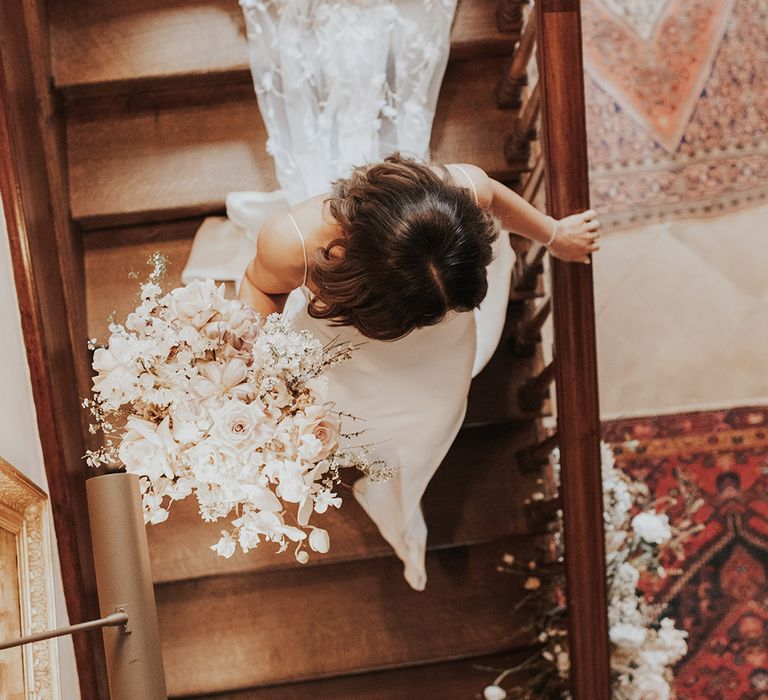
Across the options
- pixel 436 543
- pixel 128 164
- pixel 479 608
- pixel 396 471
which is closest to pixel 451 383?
pixel 396 471

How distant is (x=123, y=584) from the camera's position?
1340 millimetres

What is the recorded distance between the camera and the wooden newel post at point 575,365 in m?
2.18

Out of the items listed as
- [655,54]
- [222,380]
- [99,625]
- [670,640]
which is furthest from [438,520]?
[655,54]

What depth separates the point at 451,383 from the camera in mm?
2500

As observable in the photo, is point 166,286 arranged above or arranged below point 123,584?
above

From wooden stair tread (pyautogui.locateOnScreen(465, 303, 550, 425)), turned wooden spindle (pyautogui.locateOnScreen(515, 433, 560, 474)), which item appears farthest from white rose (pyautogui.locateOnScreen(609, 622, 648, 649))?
wooden stair tread (pyautogui.locateOnScreen(465, 303, 550, 425))

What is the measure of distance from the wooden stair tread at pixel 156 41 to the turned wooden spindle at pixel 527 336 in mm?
893

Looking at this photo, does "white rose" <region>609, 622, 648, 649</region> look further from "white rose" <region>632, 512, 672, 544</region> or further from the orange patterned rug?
the orange patterned rug

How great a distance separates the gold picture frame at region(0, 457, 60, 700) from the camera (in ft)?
5.84


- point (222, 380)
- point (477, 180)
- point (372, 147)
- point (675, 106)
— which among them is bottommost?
point (222, 380)

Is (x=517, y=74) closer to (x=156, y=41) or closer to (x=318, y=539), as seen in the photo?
(x=156, y=41)

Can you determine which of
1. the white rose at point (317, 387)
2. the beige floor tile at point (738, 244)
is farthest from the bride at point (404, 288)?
the beige floor tile at point (738, 244)

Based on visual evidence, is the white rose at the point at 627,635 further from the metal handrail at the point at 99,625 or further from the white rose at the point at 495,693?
the metal handrail at the point at 99,625

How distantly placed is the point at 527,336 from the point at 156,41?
150 cm
